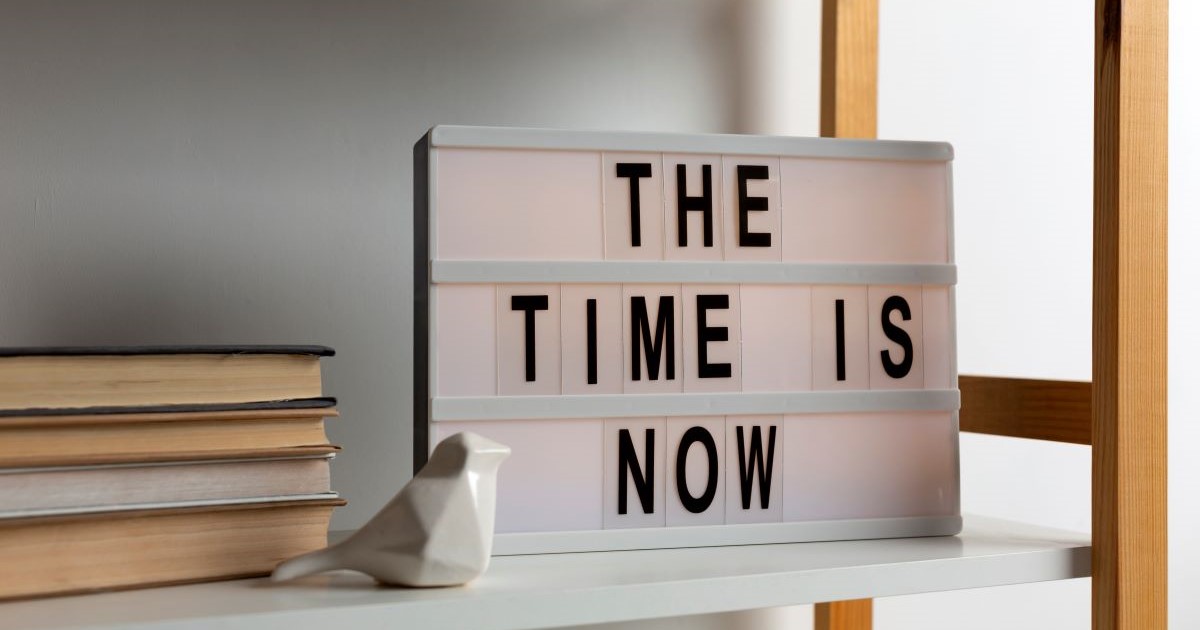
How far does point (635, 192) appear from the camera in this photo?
66 cm

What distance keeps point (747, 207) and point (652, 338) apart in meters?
0.11

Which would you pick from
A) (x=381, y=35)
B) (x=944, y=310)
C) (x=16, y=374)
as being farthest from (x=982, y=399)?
(x=16, y=374)

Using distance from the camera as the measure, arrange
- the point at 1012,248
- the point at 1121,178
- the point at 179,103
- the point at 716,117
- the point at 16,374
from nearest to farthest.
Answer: the point at 16,374 < the point at 1121,178 < the point at 179,103 < the point at 716,117 < the point at 1012,248

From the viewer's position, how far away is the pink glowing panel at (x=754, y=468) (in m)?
0.66

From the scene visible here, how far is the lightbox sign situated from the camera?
639 mm

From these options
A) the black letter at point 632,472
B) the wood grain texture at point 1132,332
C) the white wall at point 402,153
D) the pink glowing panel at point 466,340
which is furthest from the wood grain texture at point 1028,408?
the pink glowing panel at point 466,340

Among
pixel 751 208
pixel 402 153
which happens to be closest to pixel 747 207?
pixel 751 208

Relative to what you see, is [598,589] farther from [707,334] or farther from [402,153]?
[402,153]

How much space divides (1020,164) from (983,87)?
0.09m

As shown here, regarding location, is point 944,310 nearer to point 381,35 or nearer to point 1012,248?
point 1012,248

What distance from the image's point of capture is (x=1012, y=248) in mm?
1035

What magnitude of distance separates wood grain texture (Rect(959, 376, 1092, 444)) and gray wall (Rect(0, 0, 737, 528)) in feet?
1.19

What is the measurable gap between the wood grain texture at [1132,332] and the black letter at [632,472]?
0.27 m

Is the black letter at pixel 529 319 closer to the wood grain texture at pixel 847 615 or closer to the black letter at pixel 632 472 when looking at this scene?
the black letter at pixel 632 472
